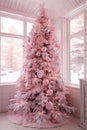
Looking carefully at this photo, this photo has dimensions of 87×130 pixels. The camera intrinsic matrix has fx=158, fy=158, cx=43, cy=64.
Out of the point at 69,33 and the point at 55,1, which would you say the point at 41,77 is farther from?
the point at 55,1

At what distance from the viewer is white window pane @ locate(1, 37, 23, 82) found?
4.49 m

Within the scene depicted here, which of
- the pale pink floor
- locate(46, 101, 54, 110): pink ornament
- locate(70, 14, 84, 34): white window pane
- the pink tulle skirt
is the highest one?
locate(70, 14, 84, 34): white window pane

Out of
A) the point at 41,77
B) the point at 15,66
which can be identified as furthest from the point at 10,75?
the point at 41,77

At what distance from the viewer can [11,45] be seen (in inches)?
183

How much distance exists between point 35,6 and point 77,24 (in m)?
1.36

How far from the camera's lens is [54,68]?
3859 millimetres

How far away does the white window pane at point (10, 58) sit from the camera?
449 centimetres

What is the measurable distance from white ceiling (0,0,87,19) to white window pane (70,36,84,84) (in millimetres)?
883

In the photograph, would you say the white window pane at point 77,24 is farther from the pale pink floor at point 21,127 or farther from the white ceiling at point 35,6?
the pale pink floor at point 21,127

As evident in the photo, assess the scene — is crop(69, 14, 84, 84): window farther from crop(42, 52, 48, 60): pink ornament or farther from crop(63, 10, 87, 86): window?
crop(42, 52, 48, 60): pink ornament

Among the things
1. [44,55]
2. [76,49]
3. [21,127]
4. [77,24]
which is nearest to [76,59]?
[76,49]

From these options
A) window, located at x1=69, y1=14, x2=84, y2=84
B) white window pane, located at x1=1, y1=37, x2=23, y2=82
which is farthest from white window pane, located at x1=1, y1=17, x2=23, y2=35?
window, located at x1=69, y1=14, x2=84, y2=84

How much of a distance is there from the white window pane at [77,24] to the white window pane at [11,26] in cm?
153

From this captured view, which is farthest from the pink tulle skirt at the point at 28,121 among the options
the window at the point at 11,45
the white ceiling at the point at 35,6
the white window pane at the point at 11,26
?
the white ceiling at the point at 35,6
